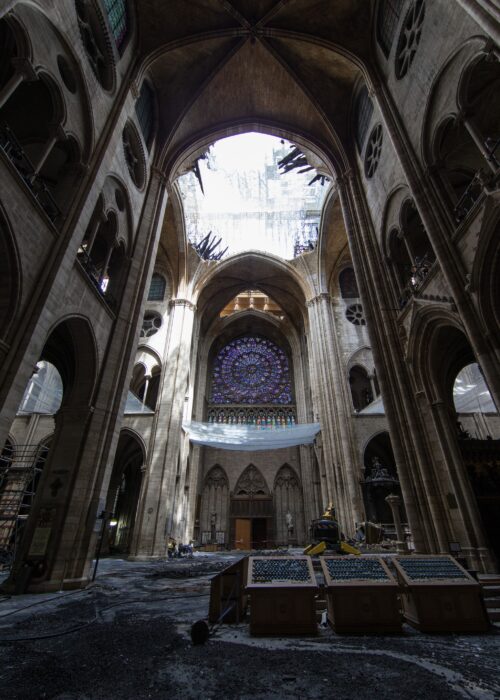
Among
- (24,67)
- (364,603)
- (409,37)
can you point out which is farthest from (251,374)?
(364,603)

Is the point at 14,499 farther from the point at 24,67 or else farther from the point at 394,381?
the point at 394,381

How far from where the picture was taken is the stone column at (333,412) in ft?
50.5

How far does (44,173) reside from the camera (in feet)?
31.6

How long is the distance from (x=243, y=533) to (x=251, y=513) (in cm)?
129

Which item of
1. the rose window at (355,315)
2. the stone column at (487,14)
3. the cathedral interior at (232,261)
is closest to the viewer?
the stone column at (487,14)

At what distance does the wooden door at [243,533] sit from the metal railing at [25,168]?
21.5 metres

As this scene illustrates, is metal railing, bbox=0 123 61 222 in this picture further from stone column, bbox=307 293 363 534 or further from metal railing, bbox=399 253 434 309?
stone column, bbox=307 293 363 534

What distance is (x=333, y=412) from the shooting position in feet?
57.0

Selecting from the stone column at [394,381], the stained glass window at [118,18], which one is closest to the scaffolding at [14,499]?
the stone column at [394,381]

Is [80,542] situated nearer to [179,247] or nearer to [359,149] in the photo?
[359,149]

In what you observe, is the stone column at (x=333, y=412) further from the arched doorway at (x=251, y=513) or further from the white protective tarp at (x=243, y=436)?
the arched doorway at (x=251, y=513)

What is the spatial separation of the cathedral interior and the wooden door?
0.10 meters

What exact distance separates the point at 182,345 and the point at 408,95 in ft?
45.1

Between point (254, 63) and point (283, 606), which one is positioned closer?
point (283, 606)
